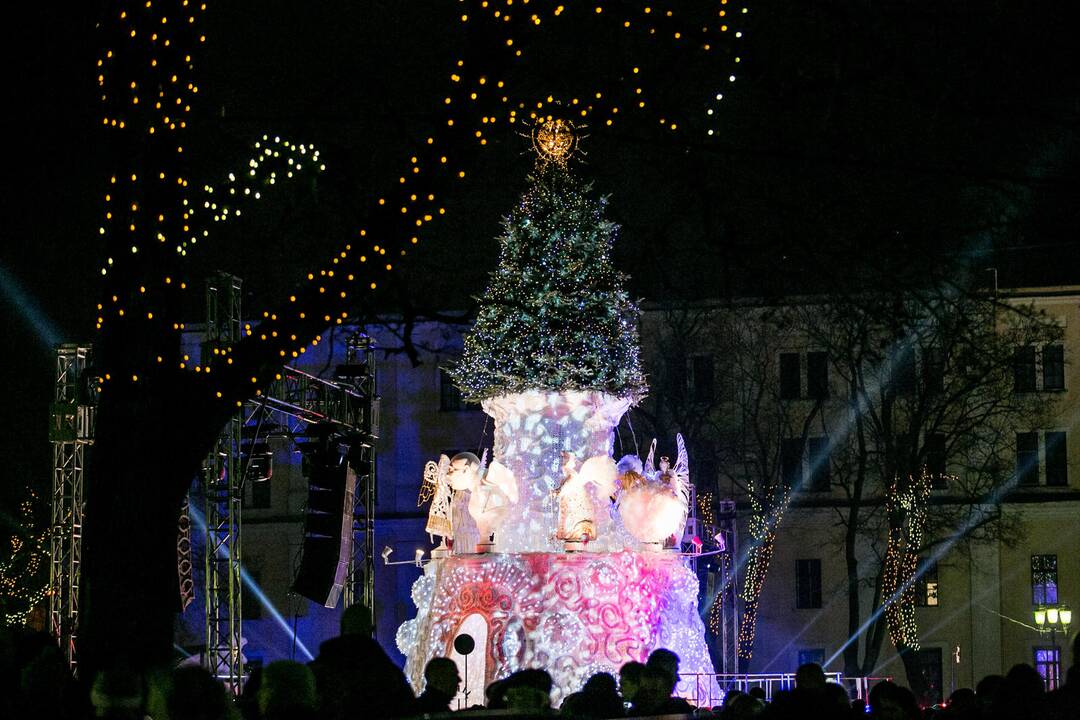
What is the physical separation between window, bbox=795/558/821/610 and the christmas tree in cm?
2676

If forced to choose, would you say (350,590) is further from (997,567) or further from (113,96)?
(997,567)

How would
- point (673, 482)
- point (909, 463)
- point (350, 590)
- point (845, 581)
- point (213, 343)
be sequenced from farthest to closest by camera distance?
point (845, 581) < point (909, 463) < point (350, 590) < point (673, 482) < point (213, 343)

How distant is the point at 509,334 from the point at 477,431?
28.4 metres

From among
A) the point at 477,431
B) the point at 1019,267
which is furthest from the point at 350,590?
the point at 1019,267

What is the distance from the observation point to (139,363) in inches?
380

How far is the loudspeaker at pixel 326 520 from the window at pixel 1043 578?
28.4m

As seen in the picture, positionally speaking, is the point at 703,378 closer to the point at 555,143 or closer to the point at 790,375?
the point at 790,375

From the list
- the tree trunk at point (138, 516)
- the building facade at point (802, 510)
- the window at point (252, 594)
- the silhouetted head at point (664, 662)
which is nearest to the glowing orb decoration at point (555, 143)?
the silhouetted head at point (664, 662)

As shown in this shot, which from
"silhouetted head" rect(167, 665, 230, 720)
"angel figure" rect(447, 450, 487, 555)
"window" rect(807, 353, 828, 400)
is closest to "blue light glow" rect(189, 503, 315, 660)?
"window" rect(807, 353, 828, 400)

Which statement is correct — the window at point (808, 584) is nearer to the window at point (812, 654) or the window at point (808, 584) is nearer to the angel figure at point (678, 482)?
the window at point (812, 654)

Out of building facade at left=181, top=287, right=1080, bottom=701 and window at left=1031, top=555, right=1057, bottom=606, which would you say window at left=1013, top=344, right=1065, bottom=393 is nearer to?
building facade at left=181, top=287, right=1080, bottom=701

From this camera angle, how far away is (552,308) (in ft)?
67.8

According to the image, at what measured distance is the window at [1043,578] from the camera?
151ft

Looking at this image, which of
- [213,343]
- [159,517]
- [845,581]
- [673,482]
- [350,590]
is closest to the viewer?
[159,517]
